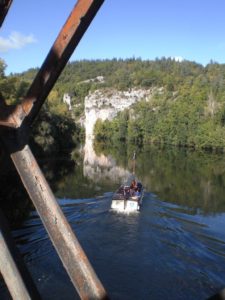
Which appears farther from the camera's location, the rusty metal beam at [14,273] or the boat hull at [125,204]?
the boat hull at [125,204]

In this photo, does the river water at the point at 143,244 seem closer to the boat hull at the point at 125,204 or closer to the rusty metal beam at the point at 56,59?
the boat hull at the point at 125,204

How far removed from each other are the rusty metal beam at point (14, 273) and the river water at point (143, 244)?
11.2m

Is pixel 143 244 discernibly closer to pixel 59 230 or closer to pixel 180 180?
pixel 59 230

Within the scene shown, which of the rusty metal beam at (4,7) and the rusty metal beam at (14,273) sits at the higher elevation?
the rusty metal beam at (4,7)

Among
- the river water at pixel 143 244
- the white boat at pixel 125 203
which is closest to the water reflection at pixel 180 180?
the river water at pixel 143 244

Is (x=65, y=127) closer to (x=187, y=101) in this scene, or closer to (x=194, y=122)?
(x=194, y=122)

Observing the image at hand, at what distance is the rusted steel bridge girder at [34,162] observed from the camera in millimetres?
2357

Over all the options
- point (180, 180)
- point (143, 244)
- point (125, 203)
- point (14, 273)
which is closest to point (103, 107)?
point (180, 180)

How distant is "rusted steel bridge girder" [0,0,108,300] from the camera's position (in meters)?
2.36

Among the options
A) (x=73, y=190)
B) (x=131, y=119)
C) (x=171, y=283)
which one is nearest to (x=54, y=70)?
(x=171, y=283)

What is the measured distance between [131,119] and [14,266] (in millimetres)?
132442

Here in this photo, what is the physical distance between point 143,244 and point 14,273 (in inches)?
674

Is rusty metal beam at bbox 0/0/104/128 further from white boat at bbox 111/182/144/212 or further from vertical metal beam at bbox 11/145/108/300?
white boat at bbox 111/182/144/212

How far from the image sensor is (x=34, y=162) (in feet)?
8.21
